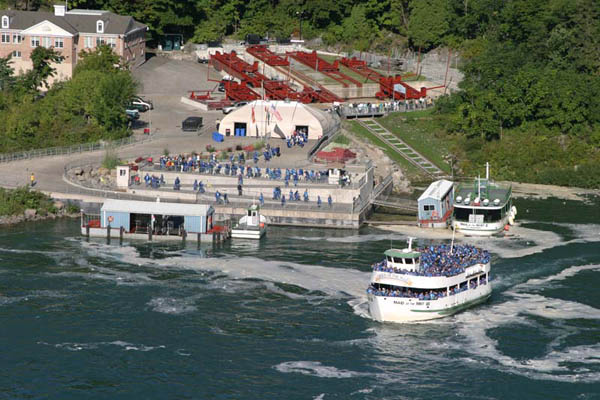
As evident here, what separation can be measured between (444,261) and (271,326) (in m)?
15.8

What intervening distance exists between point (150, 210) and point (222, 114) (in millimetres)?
44733

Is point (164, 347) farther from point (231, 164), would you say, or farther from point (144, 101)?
point (144, 101)

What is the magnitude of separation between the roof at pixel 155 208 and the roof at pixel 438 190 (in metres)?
22.4

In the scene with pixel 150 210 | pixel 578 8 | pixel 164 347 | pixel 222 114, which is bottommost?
pixel 164 347

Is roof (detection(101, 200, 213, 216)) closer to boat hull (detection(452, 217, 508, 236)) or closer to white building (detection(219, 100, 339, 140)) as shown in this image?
boat hull (detection(452, 217, 508, 236))

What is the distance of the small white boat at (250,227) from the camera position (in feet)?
394

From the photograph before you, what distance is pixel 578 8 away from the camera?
17475cm

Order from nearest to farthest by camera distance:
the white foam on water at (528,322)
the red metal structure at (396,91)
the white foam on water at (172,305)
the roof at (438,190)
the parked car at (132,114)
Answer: the white foam on water at (528,322) < the white foam on water at (172,305) < the roof at (438,190) < the parked car at (132,114) < the red metal structure at (396,91)

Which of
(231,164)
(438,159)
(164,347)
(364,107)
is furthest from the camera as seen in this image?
(364,107)

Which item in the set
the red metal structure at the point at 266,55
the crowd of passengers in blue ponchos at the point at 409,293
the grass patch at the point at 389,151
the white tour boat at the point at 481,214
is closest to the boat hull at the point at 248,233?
the white tour boat at the point at 481,214

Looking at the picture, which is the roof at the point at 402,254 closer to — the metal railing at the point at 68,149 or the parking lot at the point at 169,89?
the metal railing at the point at 68,149

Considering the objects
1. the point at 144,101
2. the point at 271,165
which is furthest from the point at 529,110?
the point at 144,101

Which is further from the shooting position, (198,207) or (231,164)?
(231,164)

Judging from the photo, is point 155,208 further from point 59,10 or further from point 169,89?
point 59,10
